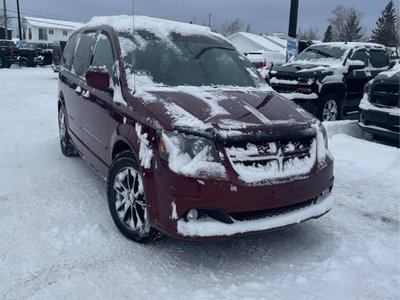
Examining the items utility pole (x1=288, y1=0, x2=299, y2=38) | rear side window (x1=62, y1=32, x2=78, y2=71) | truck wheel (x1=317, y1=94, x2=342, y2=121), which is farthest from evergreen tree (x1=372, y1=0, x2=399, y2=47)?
rear side window (x1=62, y1=32, x2=78, y2=71)

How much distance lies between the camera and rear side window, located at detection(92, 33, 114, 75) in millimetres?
4354

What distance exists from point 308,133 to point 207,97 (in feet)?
3.03

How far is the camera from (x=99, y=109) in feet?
14.4

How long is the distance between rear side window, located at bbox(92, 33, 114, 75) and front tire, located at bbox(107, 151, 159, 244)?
1.05 metres

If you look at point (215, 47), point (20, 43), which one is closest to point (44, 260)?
point (215, 47)

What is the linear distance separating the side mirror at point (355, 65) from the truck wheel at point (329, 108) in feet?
2.98

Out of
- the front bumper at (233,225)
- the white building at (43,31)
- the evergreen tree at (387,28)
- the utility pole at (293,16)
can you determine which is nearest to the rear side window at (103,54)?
the front bumper at (233,225)

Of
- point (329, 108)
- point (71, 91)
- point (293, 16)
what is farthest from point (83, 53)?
point (293, 16)

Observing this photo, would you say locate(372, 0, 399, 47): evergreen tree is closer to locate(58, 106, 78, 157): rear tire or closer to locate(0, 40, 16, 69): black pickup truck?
locate(0, 40, 16, 69): black pickup truck

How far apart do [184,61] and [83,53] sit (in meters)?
1.64

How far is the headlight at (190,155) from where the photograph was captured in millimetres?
3100

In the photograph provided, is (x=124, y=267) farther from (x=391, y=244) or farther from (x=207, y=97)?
(x=391, y=244)

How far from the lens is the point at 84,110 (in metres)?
4.93

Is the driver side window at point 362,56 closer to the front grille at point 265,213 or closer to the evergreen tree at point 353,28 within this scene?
the front grille at point 265,213
